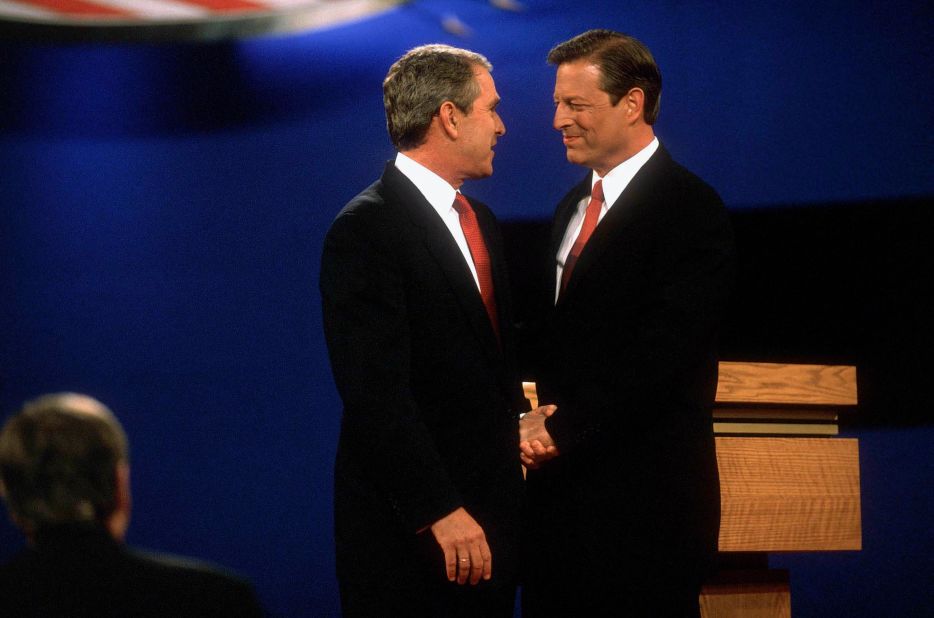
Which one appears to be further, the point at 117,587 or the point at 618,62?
the point at 618,62

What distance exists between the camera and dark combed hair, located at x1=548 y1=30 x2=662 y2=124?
6.66 ft

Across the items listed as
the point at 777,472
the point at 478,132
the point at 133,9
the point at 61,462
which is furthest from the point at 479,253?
the point at 133,9

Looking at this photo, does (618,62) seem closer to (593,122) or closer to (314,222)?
(593,122)

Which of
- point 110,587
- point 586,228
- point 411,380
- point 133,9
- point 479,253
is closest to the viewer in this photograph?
point 110,587

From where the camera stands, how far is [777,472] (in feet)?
7.07

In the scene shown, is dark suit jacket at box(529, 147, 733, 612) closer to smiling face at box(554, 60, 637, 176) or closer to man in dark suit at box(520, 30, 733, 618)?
man in dark suit at box(520, 30, 733, 618)

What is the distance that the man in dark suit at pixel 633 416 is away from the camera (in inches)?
71.0

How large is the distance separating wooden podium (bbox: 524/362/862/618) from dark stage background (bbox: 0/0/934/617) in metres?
0.58

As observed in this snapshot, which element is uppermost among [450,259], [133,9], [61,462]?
[133,9]

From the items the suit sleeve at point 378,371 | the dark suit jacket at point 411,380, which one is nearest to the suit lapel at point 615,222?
the dark suit jacket at point 411,380

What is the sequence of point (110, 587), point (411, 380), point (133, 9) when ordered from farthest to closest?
point (133, 9), point (411, 380), point (110, 587)

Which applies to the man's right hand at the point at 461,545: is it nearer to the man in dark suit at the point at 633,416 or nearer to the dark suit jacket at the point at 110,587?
the man in dark suit at the point at 633,416

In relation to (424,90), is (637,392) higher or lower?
lower

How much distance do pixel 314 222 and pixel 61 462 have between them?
5.77ft
